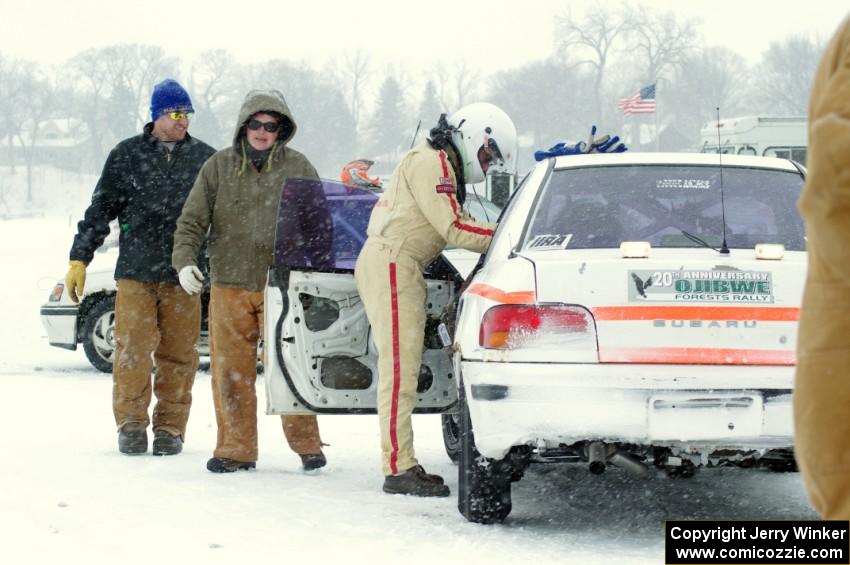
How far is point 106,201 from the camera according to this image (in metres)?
7.55

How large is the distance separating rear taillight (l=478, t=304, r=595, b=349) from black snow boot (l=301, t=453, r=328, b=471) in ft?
7.13

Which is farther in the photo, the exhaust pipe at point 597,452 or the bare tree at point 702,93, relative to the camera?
the bare tree at point 702,93

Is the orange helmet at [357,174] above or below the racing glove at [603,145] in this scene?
below

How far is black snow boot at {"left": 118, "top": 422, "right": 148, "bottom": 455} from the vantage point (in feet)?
24.0

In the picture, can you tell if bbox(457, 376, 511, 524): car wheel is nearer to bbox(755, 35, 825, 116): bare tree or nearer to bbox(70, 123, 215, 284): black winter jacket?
Result: bbox(70, 123, 215, 284): black winter jacket

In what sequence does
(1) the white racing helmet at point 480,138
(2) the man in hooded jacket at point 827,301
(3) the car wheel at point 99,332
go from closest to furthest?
(2) the man in hooded jacket at point 827,301 → (1) the white racing helmet at point 480,138 → (3) the car wheel at point 99,332

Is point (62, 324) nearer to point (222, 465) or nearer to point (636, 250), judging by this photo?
point (222, 465)

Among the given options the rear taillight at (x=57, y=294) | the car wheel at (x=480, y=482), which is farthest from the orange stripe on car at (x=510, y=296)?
the rear taillight at (x=57, y=294)

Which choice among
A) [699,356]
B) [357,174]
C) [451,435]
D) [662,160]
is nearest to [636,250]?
[699,356]

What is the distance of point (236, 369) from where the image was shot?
22.3 ft

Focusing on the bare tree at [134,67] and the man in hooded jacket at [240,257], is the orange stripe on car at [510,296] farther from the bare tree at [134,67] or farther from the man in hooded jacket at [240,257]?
the bare tree at [134,67]

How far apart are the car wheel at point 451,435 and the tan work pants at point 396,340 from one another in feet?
3.46

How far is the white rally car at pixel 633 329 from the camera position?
4.64 meters

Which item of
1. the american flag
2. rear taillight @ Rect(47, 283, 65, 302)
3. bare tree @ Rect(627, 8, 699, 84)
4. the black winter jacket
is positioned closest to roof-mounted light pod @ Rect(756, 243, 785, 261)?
the black winter jacket
